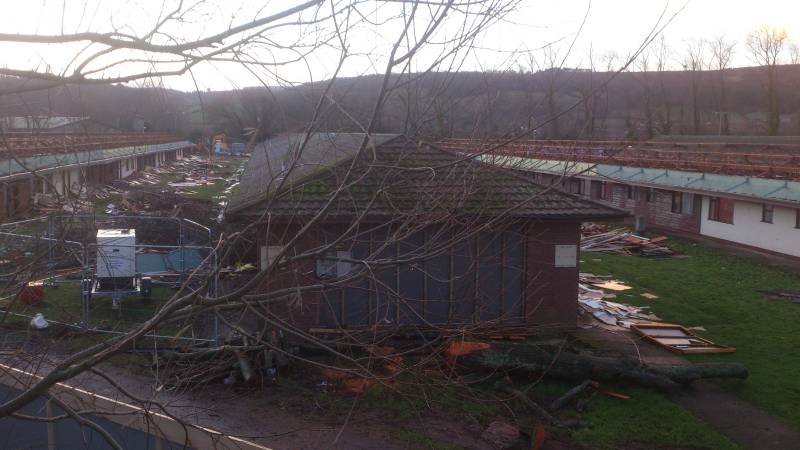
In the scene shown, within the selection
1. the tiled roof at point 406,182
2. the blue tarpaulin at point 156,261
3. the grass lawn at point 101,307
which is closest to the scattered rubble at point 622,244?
the blue tarpaulin at point 156,261

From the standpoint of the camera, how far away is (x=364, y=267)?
13.7ft

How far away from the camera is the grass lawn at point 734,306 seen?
1354cm

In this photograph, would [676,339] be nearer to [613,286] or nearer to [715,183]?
[613,286]

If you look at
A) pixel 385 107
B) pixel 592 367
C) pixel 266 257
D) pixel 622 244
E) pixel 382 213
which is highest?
pixel 385 107

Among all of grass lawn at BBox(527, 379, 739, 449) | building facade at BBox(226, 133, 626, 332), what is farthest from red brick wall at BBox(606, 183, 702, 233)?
building facade at BBox(226, 133, 626, 332)

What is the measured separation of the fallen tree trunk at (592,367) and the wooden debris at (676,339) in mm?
1901

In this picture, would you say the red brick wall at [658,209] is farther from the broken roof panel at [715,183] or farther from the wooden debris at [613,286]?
the wooden debris at [613,286]

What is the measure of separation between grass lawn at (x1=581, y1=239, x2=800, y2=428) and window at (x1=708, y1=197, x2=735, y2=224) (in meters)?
1.66

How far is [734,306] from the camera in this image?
20.2m

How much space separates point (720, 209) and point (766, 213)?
3.41m

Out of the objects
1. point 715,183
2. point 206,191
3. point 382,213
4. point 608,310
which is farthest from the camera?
point 206,191

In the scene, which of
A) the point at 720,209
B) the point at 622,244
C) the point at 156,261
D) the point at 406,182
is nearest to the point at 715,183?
the point at 720,209

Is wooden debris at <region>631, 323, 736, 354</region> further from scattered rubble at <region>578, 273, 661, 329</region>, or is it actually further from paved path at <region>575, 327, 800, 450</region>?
scattered rubble at <region>578, 273, 661, 329</region>

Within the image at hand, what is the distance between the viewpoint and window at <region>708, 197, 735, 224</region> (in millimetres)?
30752
